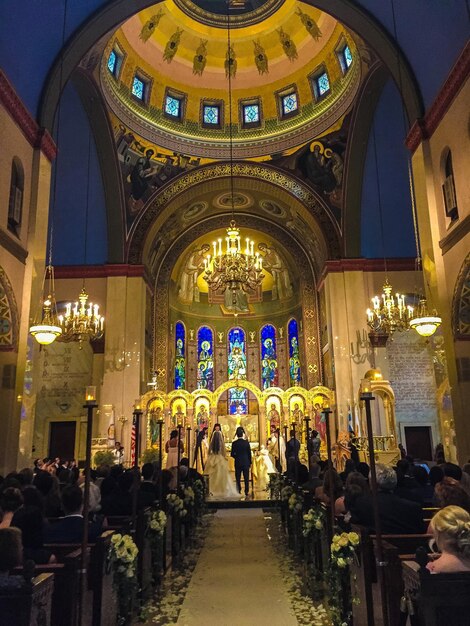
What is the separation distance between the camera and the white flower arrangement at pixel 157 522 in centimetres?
564

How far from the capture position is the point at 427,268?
32.5 feet

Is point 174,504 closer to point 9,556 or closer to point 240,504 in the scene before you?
point 9,556

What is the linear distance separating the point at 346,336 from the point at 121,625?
14606 mm

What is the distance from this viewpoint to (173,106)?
19.5 metres

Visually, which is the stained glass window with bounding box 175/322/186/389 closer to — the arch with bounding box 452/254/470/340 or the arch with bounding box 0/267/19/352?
the arch with bounding box 0/267/19/352

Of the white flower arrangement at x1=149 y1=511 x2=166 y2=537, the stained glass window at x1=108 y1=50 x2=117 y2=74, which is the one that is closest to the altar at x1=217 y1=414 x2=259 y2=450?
the stained glass window at x1=108 y1=50 x2=117 y2=74

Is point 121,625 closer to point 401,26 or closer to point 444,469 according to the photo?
point 444,469

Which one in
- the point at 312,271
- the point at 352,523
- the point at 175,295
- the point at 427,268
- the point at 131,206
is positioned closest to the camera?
the point at 352,523

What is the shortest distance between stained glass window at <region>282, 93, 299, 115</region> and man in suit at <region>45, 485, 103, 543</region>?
708 inches

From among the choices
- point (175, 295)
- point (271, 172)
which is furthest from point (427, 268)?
point (175, 295)

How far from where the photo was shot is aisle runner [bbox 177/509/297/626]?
4879mm

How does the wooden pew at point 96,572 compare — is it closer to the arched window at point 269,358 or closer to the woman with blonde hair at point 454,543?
the woman with blonde hair at point 454,543

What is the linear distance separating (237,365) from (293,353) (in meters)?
2.97

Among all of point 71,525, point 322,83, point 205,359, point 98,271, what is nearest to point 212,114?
point 322,83
